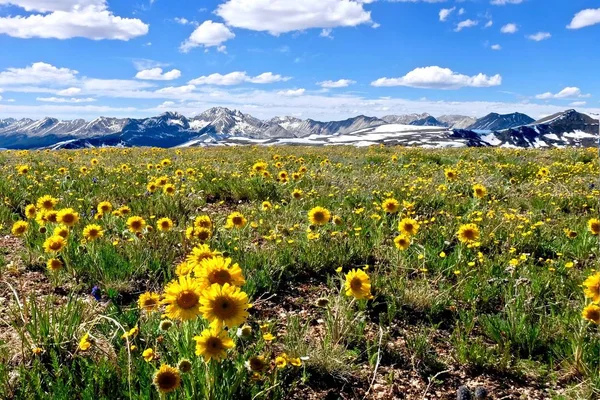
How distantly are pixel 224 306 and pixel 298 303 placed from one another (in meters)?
2.24

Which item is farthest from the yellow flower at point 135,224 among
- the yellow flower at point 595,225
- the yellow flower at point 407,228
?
the yellow flower at point 595,225

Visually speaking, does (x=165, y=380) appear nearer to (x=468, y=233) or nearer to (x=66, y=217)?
(x=66, y=217)

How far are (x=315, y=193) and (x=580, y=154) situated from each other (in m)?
12.2

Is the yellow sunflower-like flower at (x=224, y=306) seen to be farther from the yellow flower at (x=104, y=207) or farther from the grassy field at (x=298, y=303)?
the yellow flower at (x=104, y=207)

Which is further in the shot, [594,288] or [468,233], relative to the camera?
[468,233]

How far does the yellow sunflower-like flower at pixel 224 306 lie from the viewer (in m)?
2.11

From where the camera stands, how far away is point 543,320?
362 cm

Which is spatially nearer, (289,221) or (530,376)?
(530,376)

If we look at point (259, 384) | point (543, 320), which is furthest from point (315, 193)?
point (259, 384)

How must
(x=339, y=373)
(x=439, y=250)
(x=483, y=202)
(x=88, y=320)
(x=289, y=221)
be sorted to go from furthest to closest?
(x=483, y=202) → (x=289, y=221) → (x=439, y=250) → (x=88, y=320) → (x=339, y=373)

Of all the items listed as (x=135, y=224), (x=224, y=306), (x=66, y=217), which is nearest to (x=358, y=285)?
(x=224, y=306)

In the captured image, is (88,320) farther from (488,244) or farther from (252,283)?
(488,244)

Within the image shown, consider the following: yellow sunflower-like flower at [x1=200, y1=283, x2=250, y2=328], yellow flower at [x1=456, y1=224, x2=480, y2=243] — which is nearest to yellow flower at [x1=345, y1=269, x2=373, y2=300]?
yellow sunflower-like flower at [x1=200, y1=283, x2=250, y2=328]

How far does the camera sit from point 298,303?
427 centimetres
